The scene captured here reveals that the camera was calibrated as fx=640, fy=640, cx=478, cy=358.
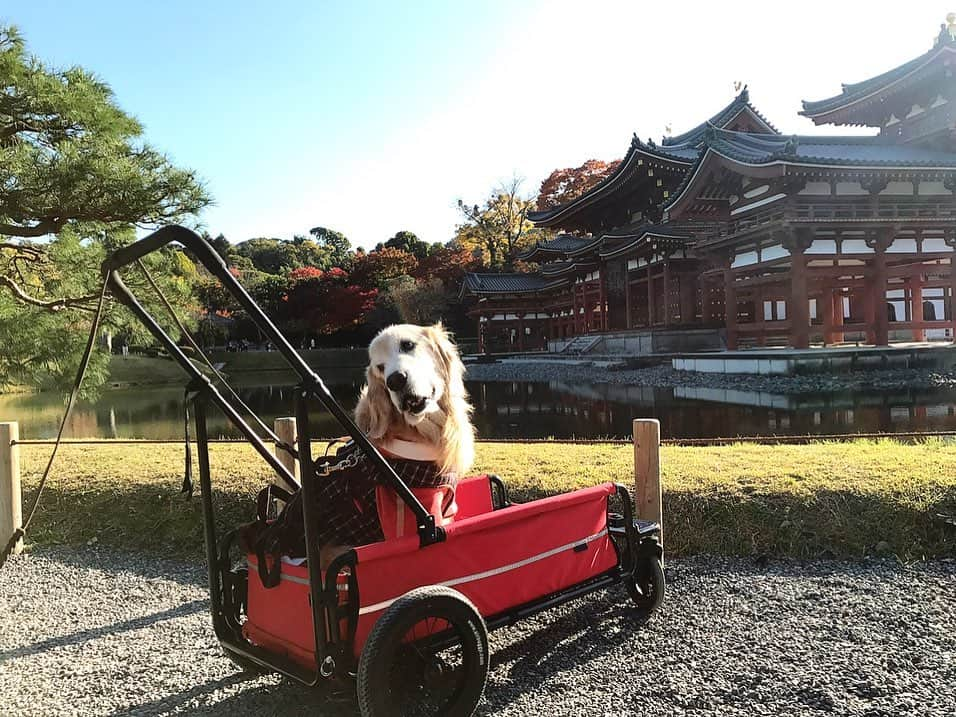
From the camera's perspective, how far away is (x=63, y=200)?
477 centimetres

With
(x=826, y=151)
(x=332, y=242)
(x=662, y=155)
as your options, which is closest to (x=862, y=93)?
(x=826, y=151)

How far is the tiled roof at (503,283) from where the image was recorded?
3089 centimetres

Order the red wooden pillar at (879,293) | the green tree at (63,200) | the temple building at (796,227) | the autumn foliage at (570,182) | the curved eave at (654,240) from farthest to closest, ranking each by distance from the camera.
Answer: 1. the autumn foliage at (570,182)
2. the curved eave at (654,240)
3. the red wooden pillar at (879,293)
4. the temple building at (796,227)
5. the green tree at (63,200)

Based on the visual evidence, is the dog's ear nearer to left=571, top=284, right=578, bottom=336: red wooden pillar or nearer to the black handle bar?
the black handle bar

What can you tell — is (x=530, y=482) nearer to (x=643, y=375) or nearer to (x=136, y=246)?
(x=136, y=246)

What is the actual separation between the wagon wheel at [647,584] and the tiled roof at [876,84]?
1914cm

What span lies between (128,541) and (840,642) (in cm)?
427

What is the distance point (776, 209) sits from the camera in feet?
51.3

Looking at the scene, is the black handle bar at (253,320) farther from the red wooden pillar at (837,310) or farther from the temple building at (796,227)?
the red wooden pillar at (837,310)

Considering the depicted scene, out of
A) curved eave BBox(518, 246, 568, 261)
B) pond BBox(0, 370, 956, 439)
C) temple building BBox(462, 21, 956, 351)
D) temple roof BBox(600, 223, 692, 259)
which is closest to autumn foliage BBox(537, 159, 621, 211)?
curved eave BBox(518, 246, 568, 261)

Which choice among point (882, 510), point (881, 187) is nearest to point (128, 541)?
point (882, 510)

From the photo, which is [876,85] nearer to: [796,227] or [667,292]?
[796,227]

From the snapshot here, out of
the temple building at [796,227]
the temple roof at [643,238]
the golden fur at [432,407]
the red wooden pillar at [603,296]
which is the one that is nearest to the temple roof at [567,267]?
the temple building at [796,227]

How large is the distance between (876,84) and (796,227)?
690 centimetres
